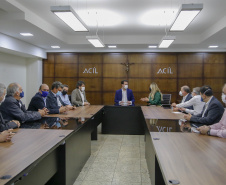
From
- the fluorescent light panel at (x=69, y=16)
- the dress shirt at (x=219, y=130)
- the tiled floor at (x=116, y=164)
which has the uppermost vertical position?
the fluorescent light panel at (x=69, y=16)

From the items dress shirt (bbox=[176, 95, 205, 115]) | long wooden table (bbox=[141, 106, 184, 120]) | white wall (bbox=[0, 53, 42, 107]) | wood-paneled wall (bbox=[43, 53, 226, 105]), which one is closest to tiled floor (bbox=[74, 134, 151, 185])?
long wooden table (bbox=[141, 106, 184, 120])

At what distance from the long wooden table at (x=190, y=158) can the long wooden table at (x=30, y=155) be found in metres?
0.97

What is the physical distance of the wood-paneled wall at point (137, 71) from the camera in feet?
30.5

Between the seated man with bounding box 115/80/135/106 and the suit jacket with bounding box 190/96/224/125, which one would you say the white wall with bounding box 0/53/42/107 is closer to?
the seated man with bounding box 115/80/135/106

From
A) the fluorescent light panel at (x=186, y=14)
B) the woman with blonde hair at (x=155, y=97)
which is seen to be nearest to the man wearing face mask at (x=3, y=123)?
the fluorescent light panel at (x=186, y=14)

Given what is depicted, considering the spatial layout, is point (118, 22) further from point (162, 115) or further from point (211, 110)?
point (211, 110)

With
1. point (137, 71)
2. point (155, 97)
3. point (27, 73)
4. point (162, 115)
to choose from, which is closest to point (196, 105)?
point (162, 115)

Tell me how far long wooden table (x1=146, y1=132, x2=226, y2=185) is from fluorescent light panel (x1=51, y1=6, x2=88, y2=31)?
2.11 meters

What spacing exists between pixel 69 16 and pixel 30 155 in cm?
252

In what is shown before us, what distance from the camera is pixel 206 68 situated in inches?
366

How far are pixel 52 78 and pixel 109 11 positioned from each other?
4961mm

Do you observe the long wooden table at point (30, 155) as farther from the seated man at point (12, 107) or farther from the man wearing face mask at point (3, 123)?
the seated man at point (12, 107)

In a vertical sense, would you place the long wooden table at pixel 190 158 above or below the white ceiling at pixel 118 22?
below

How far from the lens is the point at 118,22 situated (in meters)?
6.35
